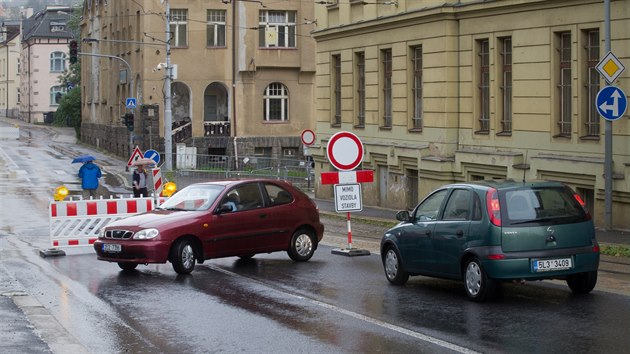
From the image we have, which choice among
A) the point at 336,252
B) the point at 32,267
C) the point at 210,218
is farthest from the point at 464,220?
the point at 32,267

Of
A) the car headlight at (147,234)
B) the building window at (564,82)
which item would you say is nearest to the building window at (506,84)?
the building window at (564,82)

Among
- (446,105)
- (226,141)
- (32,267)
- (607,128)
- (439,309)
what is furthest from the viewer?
(226,141)

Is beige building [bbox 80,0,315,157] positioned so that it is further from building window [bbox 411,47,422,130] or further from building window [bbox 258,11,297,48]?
building window [bbox 411,47,422,130]

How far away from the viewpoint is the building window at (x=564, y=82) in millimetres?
25078

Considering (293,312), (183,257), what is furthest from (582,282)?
(183,257)

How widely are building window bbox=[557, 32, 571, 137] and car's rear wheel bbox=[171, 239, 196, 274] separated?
10535mm

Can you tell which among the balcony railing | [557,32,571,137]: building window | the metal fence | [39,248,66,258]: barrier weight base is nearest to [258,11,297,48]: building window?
the balcony railing

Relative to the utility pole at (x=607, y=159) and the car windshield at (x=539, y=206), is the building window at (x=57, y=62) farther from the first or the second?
the car windshield at (x=539, y=206)

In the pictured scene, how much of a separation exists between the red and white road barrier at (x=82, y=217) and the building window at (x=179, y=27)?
1527 inches

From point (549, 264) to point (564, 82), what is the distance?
40.6 feet

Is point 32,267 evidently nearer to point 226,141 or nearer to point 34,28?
point 226,141

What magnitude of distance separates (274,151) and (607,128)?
40.9 metres

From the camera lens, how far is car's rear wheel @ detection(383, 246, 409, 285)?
51.6ft

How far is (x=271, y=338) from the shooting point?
11.7 meters
